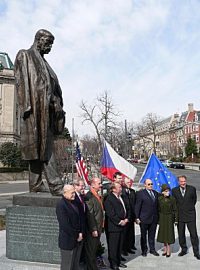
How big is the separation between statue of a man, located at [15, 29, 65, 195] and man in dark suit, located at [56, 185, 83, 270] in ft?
4.34

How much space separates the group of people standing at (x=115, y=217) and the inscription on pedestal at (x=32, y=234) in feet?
1.82

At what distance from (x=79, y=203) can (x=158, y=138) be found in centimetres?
13822

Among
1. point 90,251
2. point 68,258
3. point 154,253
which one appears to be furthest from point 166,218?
point 68,258

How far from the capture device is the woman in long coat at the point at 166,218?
7.26 m

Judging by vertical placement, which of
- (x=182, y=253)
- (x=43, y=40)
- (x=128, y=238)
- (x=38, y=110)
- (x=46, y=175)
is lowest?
(x=182, y=253)

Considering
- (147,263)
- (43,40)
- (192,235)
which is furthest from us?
(192,235)

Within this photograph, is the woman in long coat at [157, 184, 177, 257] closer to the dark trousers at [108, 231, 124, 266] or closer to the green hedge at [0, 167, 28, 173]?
the dark trousers at [108, 231, 124, 266]

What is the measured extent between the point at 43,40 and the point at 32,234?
358 centimetres

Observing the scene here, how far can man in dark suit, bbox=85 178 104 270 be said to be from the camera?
5543 millimetres

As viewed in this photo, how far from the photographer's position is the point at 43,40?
246 inches

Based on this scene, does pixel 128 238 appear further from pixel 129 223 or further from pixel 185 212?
pixel 185 212

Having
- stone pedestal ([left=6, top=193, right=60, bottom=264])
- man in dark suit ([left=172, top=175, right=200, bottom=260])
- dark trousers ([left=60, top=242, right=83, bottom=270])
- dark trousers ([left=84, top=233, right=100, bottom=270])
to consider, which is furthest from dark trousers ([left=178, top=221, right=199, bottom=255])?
dark trousers ([left=60, top=242, right=83, bottom=270])

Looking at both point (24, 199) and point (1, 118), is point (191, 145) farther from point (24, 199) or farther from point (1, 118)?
point (24, 199)

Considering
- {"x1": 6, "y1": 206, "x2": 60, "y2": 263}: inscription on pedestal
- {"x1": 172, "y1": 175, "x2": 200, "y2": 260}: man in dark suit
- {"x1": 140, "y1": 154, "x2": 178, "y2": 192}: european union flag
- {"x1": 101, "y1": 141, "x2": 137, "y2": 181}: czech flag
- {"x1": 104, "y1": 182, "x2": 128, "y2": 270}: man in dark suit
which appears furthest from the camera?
{"x1": 101, "y1": 141, "x2": 137, "y2": 181}: czech flag
